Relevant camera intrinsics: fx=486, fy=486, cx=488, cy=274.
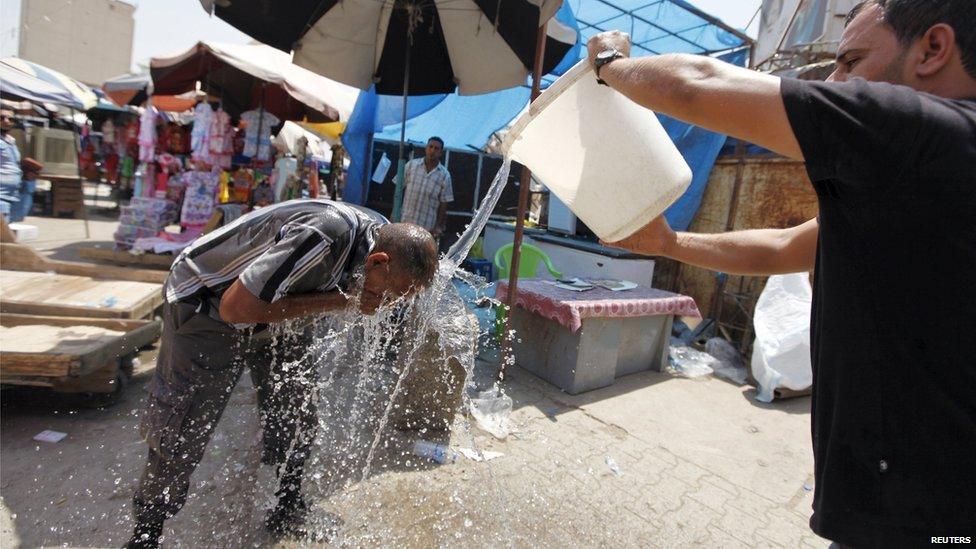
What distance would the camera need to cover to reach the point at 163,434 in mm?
1880

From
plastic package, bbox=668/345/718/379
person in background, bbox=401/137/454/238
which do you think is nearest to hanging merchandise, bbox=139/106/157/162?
person in background, bbox=401/137/454/238

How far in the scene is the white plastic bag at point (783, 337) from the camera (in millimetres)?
4520

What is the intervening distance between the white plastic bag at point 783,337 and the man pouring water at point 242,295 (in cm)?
412

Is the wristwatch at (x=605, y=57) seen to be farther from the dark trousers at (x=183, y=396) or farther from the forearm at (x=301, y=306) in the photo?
the dark trousers at (x=183, y=396)

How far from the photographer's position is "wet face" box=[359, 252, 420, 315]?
1751mm

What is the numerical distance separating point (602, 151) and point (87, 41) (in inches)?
1688

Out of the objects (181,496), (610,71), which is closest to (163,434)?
(181,496)

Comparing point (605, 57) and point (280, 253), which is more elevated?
point (605, 57)

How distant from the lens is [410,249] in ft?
5.72

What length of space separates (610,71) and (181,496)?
2221 mm

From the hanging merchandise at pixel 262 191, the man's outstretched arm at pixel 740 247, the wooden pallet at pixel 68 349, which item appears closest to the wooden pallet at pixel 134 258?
the hanging merchandise at pixel 262 191

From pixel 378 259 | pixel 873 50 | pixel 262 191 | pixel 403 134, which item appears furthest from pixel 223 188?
pixel 873 50

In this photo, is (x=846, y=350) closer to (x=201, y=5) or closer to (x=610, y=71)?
(x=610, y=71)

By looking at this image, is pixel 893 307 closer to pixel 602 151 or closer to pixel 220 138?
pixel 602 151
